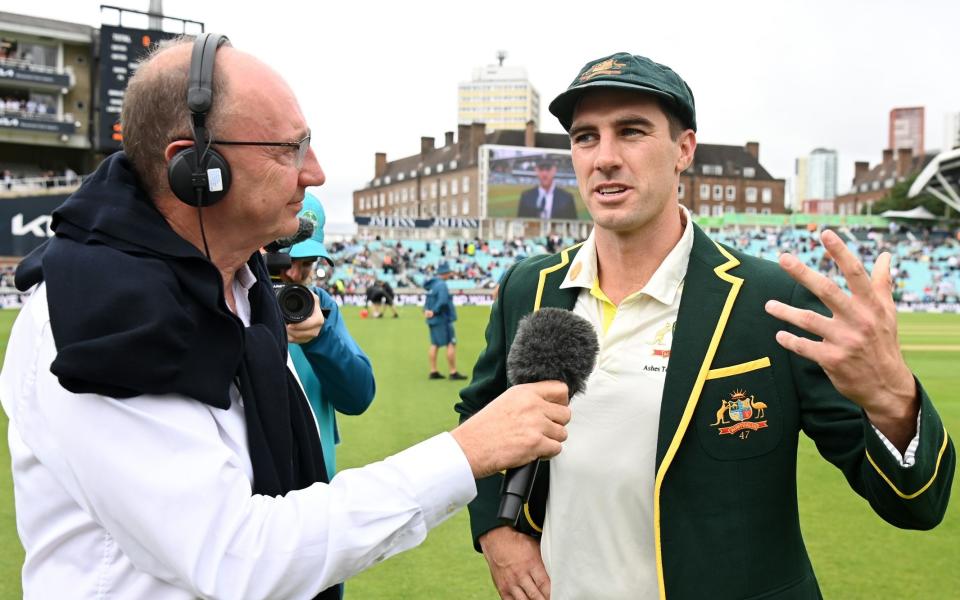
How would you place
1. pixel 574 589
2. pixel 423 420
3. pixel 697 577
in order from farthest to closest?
pixel 423 420
pixel 574 589
pixel 697 577

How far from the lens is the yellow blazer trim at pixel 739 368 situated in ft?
7.55

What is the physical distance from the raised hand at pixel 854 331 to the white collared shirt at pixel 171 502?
899 millimetres

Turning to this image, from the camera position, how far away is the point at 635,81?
244 centimetres

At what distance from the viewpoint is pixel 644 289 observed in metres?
2.54

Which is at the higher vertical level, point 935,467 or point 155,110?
point 155,110

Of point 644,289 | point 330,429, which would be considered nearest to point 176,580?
point 644,289

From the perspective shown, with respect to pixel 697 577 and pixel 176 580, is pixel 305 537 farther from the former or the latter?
pixel 697 577

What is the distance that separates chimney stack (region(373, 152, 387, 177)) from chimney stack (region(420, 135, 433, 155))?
11.1m

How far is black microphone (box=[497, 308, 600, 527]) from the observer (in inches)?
78.2

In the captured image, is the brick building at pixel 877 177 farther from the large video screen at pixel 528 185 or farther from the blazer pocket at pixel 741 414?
the blazer pocket at pixel 741 414

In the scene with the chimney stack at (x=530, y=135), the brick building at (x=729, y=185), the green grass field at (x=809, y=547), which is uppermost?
the chimney stack at (x=530, y=135)

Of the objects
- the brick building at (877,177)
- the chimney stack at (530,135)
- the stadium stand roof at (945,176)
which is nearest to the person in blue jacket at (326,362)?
the stadium stand roof at (945,176)

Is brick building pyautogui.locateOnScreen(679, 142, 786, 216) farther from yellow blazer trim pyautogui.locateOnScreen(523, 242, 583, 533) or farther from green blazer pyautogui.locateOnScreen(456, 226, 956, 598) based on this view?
green blazer pyautogui.locateOnScreen(456, 226, 956, 598)

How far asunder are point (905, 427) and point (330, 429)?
2981 millimetres
